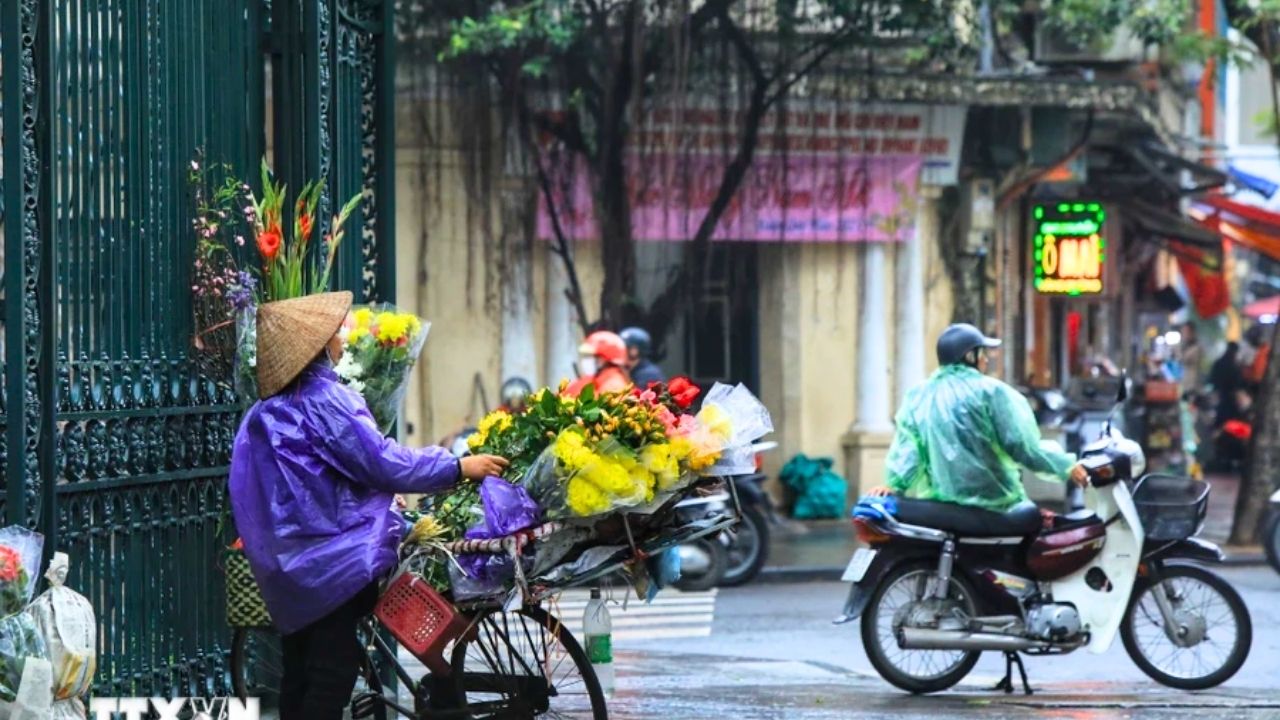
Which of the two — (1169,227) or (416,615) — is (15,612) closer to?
(416,615)

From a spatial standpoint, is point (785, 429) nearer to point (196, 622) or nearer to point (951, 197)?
point (951, 197)

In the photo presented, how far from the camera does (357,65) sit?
9.22 m

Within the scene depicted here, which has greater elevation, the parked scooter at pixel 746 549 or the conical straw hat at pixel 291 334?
the conical straw hat at pixel 291 334

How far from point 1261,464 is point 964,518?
9.45 meters

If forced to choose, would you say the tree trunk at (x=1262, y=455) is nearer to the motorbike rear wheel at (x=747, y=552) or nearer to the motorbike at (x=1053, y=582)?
the motorbike rear wheel at (x=747, y=552)

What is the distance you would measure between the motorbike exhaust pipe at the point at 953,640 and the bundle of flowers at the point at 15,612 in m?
4.69

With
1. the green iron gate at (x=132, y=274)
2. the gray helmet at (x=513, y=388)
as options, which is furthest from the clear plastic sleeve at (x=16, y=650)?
the gray helmet at (x=513, y=388)

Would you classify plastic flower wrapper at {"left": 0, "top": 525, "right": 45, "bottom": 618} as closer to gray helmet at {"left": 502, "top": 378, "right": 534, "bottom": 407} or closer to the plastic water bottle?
the plastic water bottle

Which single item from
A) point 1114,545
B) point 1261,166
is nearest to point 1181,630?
point 1114,545

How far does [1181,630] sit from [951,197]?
12.3 metres

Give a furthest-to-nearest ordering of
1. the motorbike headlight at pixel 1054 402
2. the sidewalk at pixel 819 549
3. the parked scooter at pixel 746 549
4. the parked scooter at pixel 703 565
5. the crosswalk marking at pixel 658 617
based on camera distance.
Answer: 1. the motorbike headlight at pixel 1054 402
2. the sidewalk at pixel 819 549
3. the parked scooter at pixel 746 549
4. the parked scooter at pixel 703 565
5. the crosswalk marking at pixel 658 617

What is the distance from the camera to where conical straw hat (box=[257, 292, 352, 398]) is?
22.6 ft

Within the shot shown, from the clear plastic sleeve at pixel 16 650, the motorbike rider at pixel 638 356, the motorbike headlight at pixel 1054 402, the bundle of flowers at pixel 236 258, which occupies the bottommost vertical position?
the motorbike headlight at pixel 1054 402

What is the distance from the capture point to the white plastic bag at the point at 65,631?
21.1ft
